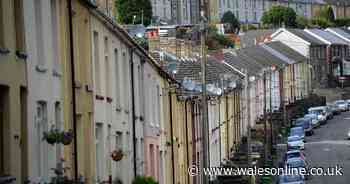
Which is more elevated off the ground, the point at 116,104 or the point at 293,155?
the point at 116,104

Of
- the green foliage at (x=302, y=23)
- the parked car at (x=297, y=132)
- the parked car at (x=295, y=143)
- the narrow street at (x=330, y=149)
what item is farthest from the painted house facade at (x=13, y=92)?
the green foliage at (x=302, y=23)

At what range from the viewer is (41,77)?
19266 mm

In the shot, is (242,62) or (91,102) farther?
(242,62)

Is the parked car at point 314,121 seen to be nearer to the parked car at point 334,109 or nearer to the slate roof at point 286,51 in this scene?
the slate roof at point 286,51

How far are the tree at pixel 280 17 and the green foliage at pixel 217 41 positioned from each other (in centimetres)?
5892

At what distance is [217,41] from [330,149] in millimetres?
27239

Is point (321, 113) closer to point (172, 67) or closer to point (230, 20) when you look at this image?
point (172, 67)

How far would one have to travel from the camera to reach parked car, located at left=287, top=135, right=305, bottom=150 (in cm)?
7375

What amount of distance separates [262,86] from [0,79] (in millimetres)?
68075

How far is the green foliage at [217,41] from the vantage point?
94125 mm

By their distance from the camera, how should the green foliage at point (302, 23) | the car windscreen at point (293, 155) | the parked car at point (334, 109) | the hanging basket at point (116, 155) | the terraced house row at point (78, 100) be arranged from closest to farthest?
the terraced house row at point (78, 100), the hanging basket at point (116, 155), the car windscreen at point (293, 155), the parked car at point (334, 109), the green foliage at point (302, 23)

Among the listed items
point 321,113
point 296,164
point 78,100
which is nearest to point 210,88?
point 296,164

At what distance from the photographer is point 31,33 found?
730 inches

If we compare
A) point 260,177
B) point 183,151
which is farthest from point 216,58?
point 183,151
